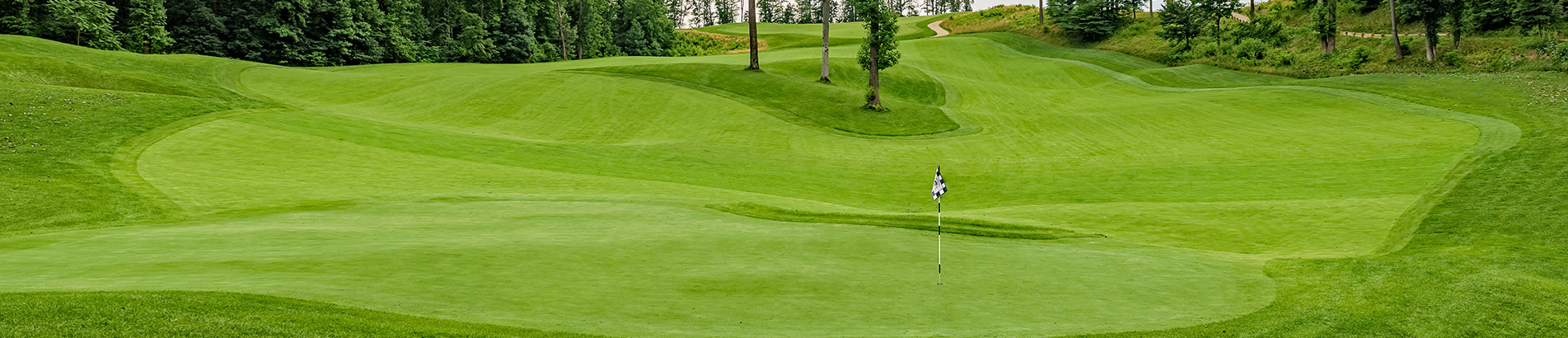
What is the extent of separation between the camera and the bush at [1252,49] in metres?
53.4

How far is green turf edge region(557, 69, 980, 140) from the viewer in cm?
3525

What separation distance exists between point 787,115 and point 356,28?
37.6m

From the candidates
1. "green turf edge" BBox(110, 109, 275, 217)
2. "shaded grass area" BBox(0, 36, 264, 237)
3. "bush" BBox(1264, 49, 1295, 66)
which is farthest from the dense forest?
"bush" BBox(1264, 49, 1295, 66)

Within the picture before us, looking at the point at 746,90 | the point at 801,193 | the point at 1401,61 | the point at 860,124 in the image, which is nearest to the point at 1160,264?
the point at 801,193

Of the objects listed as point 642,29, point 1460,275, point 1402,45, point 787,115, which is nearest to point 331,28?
point 642,29

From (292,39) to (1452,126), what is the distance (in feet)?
209

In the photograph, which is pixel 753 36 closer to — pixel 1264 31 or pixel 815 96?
pixel 815 96

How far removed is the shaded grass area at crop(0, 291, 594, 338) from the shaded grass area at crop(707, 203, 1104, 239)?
410 inches

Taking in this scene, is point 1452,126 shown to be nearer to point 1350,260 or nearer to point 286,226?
point 1350,260

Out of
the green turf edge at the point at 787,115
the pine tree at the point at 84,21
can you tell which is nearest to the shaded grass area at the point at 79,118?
the pine tree at the point at 84,21

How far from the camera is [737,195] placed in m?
22.8

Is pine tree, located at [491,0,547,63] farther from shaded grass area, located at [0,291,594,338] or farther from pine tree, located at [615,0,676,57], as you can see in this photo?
shaded grass area, located at [0,291,594,338]

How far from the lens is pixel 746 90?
41719 millimetres

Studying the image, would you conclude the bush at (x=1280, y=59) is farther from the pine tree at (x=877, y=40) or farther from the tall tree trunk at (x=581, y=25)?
the tall tree trunk at (x=581, y=25)
